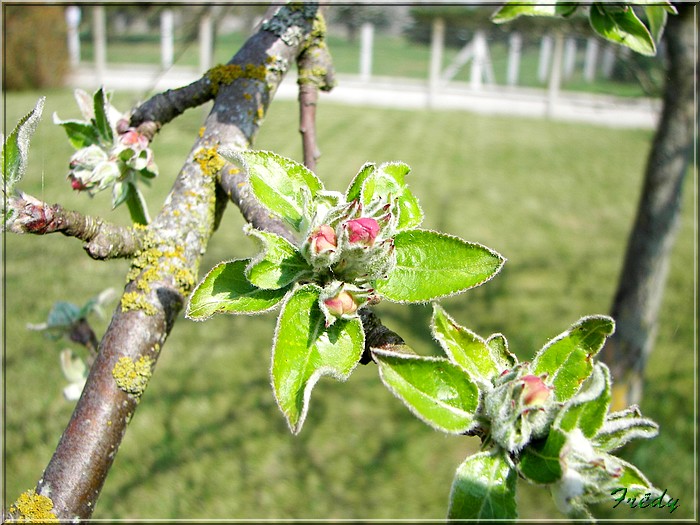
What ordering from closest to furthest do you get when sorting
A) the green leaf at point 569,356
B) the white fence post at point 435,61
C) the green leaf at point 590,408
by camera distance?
the green leaf at point 590,408
the green leaf at point 569,356
the white fence post at point 435,61

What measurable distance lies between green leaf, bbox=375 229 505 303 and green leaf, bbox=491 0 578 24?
18.5 inches

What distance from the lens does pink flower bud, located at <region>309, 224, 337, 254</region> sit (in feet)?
2.43

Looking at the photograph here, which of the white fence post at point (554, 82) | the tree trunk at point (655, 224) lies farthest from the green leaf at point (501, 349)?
the white fence post at point (554, 82)

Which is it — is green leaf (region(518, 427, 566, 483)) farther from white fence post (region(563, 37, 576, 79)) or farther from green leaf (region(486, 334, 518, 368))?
white fence post (region(563, 37, 576, 79))

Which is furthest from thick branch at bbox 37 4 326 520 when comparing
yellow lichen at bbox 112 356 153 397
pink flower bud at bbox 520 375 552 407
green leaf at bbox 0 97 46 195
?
pink flower bud at bbox 520 375 552 407

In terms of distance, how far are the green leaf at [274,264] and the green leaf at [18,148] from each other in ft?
1.05

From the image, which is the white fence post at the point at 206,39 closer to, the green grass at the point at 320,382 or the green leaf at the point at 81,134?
the green grass at the point at 320,382

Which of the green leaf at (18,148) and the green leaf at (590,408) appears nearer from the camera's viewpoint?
the green leaf at (590,408)

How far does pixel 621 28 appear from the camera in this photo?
1079 mm

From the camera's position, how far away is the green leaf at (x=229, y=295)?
82 centimetres

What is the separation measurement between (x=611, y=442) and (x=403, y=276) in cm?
33

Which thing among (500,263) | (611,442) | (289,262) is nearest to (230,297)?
(289,262)

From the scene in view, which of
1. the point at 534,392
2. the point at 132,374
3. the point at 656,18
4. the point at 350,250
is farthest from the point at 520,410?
the point at 656,18

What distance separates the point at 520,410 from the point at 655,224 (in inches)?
122
